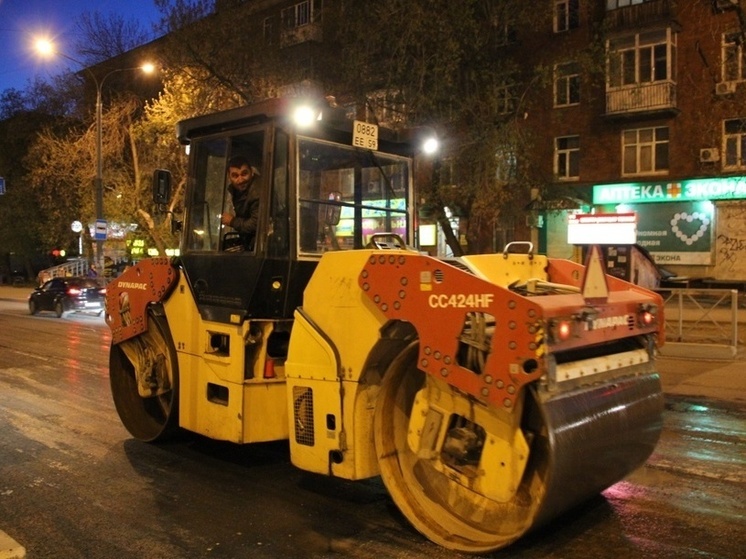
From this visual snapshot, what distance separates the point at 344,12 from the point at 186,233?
621 inches

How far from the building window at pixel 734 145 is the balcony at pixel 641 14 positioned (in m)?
4.72

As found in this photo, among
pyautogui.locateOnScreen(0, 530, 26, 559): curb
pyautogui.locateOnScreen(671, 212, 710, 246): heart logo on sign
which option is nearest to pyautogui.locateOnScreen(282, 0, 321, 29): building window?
pyautogui.locateOnScreen(671, 212, 710, 246): heart logo on sign

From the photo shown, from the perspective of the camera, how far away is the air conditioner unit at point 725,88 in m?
24.5

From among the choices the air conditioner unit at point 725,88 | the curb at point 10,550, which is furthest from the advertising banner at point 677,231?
the curb at point 10,550

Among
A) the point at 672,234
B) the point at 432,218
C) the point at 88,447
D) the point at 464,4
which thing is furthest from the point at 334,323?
the point at 672,234

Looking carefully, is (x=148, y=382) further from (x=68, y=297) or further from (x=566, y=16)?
(x=566, y=16)

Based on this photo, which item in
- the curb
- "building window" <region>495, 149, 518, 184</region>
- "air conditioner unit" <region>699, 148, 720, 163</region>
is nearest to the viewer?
the curb

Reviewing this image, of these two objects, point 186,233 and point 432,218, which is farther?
point 432,218

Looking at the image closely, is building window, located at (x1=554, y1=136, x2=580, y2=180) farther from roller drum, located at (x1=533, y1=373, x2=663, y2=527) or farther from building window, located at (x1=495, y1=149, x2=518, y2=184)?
roller drum, located at (x1=533, y1=373, x2=663, y2=527)

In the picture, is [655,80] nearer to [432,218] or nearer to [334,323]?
[432,218]

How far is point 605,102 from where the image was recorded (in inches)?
1091

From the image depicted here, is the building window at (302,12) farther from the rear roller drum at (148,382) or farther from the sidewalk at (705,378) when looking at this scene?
the rear roller drum at (148,382)

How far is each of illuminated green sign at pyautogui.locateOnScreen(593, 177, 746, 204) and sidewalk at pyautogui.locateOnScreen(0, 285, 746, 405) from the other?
541 inches

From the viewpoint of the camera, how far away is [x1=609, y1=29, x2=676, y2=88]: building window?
26.4 m
